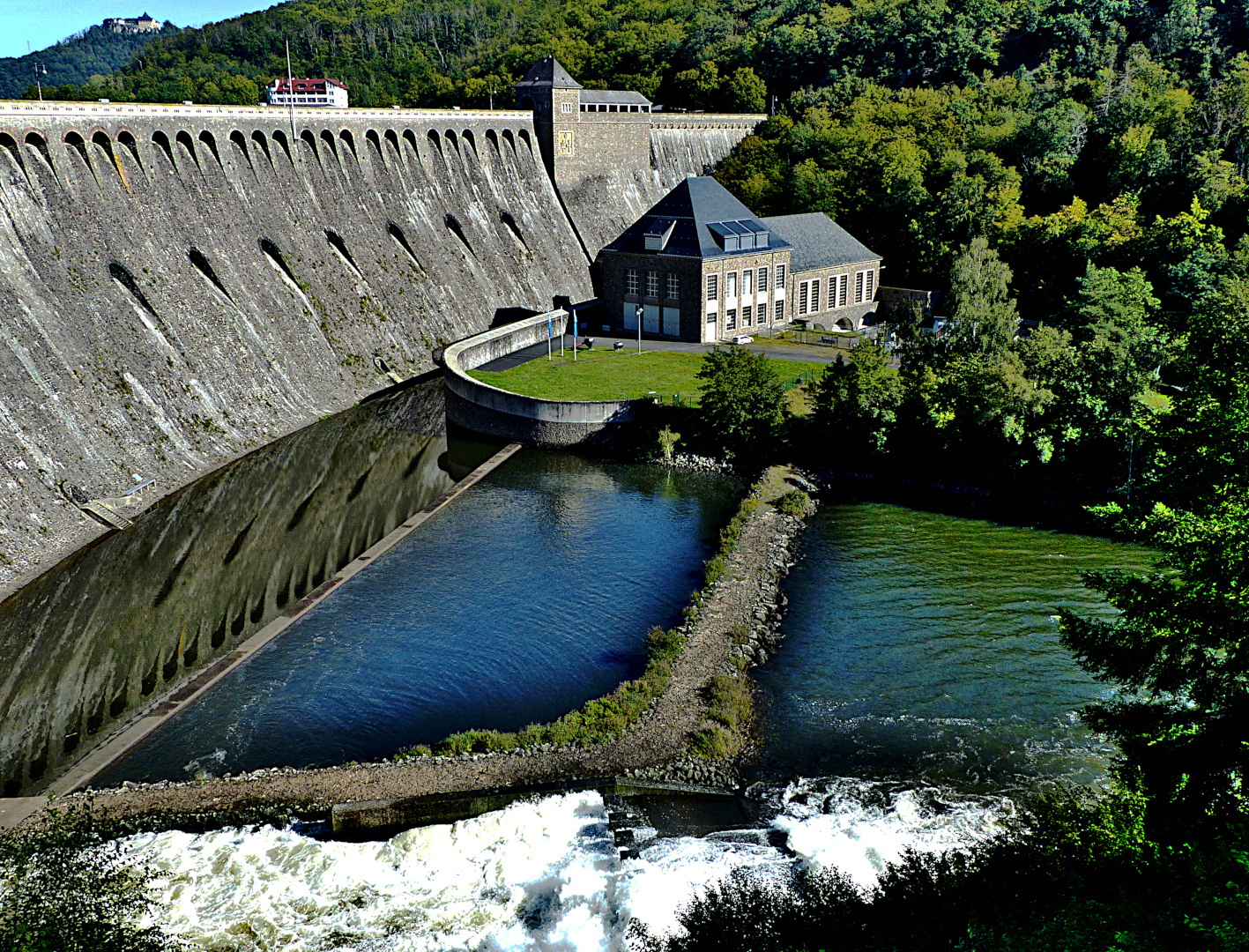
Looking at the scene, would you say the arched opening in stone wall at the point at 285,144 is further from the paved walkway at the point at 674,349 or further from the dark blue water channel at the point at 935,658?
the dark blue water channel at the point at 935,658

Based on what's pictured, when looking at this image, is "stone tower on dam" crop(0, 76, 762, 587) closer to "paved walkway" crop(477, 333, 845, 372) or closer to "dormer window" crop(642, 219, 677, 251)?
"paved walkway" crop(477, 333, 845, 372)

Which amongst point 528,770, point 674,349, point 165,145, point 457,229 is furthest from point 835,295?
point 528,770

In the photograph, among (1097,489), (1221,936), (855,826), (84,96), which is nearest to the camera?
(1221,936)

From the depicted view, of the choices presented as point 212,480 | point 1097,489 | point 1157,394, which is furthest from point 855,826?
point 212,480

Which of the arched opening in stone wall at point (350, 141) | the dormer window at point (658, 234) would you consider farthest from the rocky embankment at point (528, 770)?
the arched opening in stone wall at point (350, 141)

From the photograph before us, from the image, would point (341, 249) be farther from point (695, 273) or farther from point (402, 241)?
point (695, 273)

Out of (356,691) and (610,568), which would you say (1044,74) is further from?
(356,691)

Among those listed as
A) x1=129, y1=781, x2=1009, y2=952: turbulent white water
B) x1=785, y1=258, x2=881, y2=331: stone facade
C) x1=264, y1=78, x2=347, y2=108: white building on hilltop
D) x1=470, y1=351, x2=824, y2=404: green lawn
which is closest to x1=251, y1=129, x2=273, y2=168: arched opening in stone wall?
x1=470, y1=351, x2=824, y2=404: green lawn
